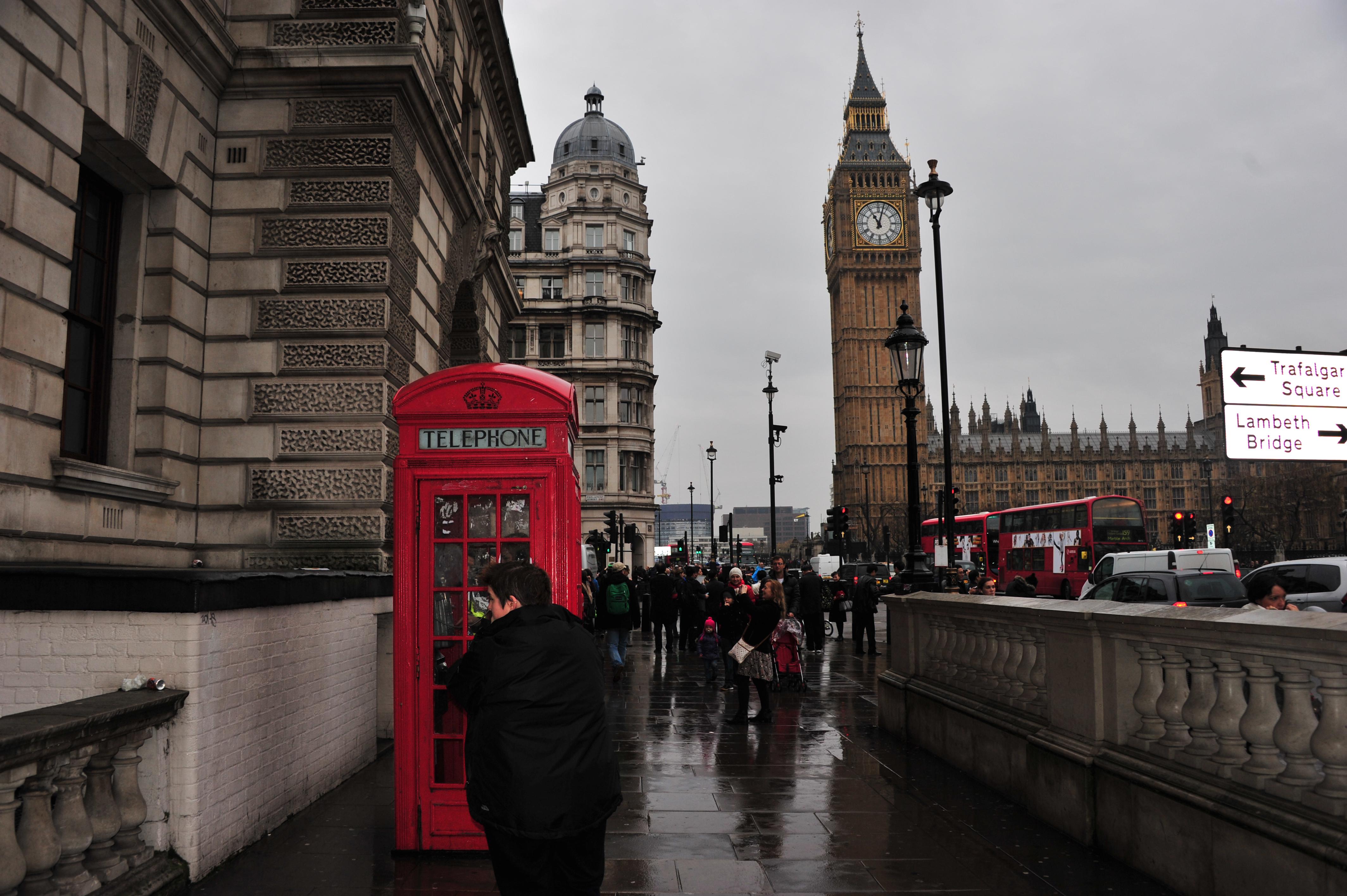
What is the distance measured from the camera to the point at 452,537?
6.08 metres

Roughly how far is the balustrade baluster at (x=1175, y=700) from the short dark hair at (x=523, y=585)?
3681 mm

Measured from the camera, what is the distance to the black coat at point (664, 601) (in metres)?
A: 21.6

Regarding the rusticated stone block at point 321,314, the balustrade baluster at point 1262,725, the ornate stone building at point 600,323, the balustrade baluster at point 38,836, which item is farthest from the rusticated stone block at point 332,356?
the ornate stone building at point 600,323

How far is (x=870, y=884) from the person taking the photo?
18.1 ft

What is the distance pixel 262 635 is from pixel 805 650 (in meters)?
17.4

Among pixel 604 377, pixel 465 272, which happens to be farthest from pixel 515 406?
pixel 604 377

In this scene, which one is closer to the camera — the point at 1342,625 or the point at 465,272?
the point at 1342,625

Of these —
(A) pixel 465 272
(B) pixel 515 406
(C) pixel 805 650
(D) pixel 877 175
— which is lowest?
(C) pixel 805 650

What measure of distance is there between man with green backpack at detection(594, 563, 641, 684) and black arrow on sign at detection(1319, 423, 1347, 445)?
1069 cm

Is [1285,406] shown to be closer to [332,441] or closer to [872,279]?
[332,441]

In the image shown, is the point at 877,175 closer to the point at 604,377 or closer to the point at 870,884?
the point at 604,377

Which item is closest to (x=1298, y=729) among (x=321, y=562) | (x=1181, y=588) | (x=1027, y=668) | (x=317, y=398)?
(x=1027, y=668)

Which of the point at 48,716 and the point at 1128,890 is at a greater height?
the point at 48,716

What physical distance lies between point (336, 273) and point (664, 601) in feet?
42.9
